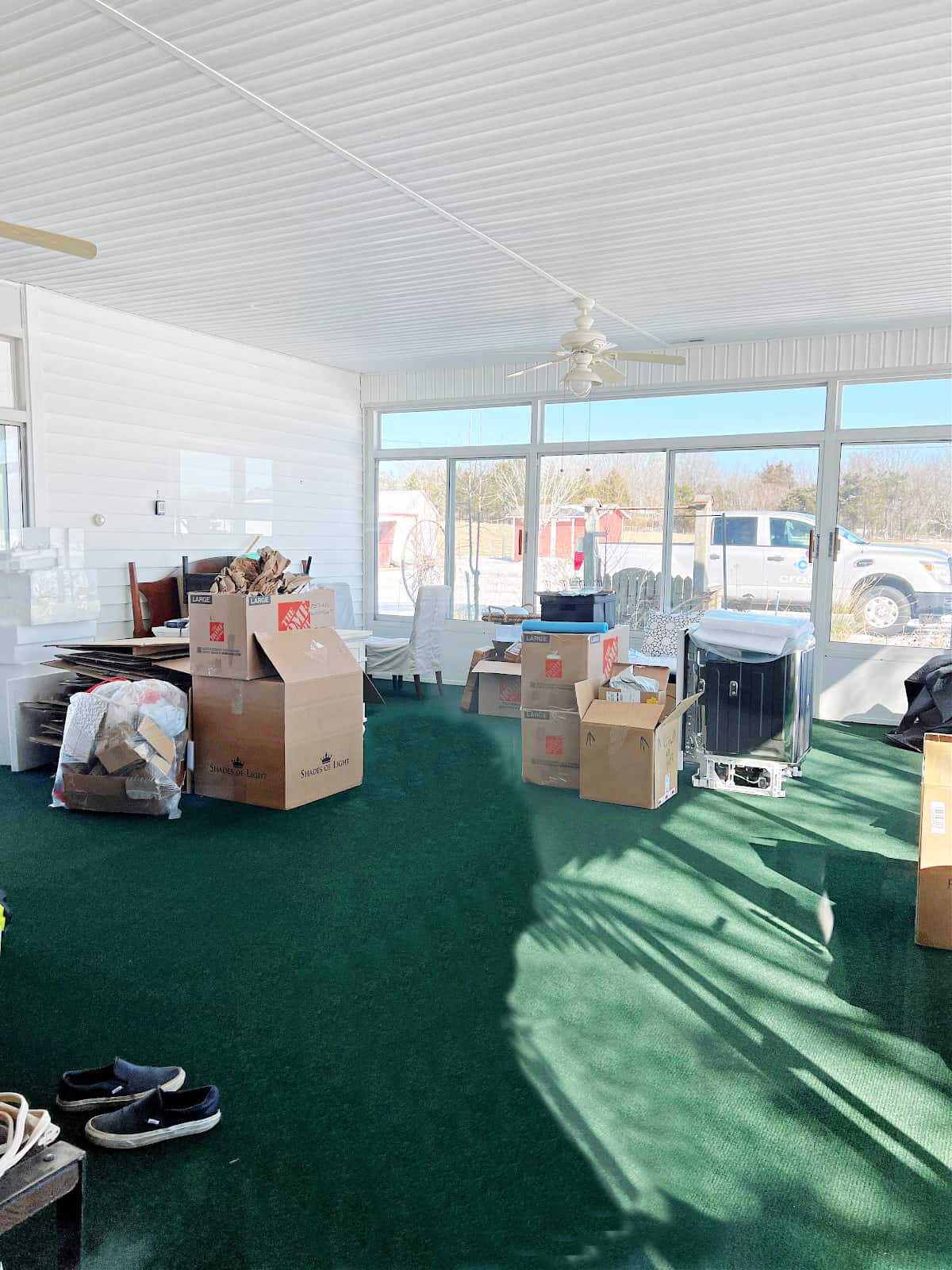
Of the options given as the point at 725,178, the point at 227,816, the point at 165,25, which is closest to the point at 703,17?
the point at 725,178

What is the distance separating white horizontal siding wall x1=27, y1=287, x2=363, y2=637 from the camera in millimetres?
6539

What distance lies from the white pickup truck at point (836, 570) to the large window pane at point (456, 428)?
2.18 meters

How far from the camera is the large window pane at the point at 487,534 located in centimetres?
899

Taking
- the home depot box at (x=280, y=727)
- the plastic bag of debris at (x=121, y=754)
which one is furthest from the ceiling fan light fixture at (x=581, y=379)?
the plastic bag of debris at (x=121, y=754)

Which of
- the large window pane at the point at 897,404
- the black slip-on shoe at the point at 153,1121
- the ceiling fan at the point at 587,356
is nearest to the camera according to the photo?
the black slip-on shoe at the point at 153,1121

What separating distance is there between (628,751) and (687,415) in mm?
4271

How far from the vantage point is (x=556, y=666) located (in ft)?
17.2

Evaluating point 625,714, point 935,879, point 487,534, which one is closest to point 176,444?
point 487,534

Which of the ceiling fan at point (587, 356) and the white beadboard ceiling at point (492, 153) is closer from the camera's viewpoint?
the white beadboard ceiling at point (492, 153)

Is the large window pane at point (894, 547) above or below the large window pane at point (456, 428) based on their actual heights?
below

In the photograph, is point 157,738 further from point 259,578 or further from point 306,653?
point 259,578

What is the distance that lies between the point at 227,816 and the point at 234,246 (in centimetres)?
330

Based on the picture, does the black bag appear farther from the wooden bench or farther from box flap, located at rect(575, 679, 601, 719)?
the wooden bench

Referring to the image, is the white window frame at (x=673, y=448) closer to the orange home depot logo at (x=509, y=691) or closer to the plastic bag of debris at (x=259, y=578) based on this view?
the orange home depot logo at (x=509, y=691)
